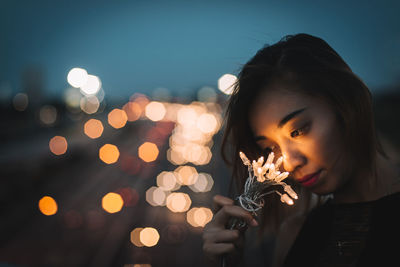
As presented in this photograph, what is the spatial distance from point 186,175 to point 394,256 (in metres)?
29.8

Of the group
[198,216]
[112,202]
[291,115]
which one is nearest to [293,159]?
[291,115]

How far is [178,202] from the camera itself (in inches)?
864

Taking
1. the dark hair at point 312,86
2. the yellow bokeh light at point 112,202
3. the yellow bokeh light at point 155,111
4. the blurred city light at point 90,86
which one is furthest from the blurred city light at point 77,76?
the yellow bokeh light at point 155,111

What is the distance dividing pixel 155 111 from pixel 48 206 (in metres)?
108

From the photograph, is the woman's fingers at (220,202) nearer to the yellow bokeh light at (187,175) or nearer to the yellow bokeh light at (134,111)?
the yellow bokeh light at (187,175)

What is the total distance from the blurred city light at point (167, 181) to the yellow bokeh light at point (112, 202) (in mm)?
4601

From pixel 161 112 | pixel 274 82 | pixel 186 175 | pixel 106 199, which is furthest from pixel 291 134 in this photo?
pixel 161 112

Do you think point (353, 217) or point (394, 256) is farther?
point (353, 217)

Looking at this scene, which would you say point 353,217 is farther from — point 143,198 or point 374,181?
point 143,198

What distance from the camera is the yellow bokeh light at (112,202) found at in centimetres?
2020

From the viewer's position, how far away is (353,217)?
2.06 m

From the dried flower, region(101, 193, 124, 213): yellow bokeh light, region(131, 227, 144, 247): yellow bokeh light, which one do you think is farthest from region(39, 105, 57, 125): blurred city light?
the dried flower

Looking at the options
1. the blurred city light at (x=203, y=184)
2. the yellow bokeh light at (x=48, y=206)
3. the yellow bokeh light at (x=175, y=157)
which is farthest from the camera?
the yellow bokeh light at (x=175, y=157)

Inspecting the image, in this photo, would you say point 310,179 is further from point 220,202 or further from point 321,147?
point 220,202
